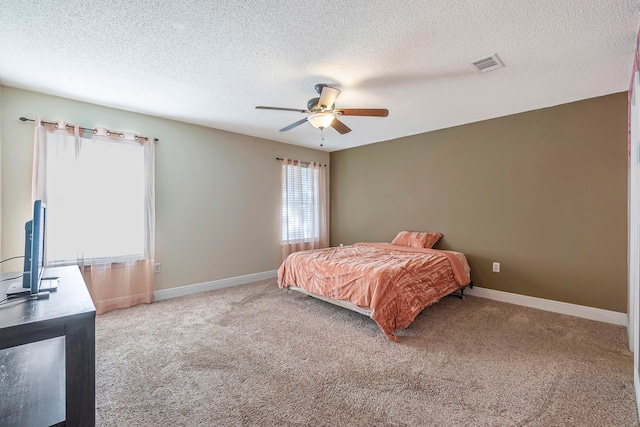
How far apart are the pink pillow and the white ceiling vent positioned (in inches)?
94.7

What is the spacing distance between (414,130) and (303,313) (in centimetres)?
322

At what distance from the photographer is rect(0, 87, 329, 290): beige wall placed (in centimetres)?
290

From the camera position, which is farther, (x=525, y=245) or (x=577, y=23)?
(x=525, y=245)

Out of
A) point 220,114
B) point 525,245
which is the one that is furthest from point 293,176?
point 525,245

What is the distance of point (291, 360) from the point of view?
2275mm

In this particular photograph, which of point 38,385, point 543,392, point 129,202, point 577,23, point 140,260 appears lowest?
point 543,392

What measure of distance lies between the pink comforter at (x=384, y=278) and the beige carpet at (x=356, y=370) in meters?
0.27

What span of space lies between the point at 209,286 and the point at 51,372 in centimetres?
283

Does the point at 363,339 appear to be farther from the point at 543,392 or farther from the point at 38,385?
the point at 38,385

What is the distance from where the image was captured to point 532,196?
3.52 m

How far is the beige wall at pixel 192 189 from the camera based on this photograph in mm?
2898

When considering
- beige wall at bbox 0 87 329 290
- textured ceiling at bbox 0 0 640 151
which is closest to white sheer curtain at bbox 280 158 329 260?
beige wall at bbox 0 87 329 290

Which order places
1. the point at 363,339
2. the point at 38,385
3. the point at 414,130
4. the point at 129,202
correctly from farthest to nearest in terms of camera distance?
the point at 414,130, the point at 129,202, the point at 363,339, the point at 38,385

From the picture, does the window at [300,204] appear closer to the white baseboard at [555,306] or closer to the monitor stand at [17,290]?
the white baseboard at [555,306]
